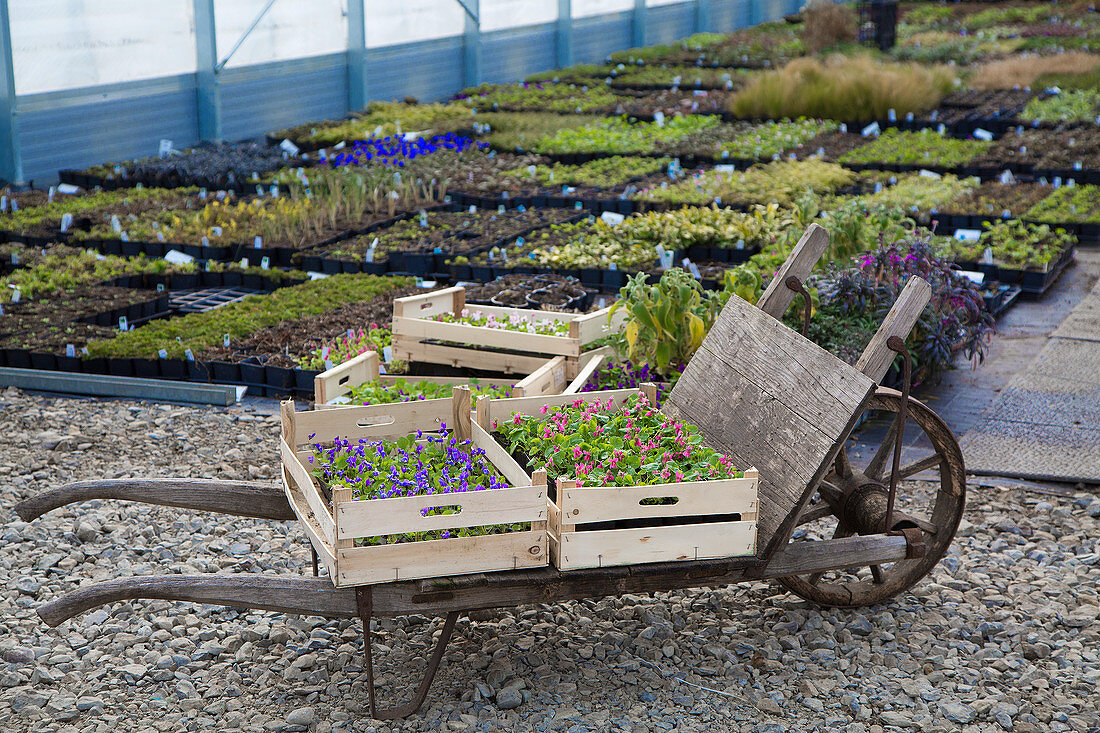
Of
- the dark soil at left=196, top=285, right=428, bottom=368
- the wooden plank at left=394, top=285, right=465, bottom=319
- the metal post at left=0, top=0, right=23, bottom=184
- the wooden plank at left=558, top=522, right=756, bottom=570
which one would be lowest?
the dark soil at left=196, top=285, right=428, bottom=368

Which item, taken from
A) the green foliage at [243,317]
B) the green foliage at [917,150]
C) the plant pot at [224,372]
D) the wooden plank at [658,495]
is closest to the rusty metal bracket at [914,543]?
the wooden plank at [658,495]

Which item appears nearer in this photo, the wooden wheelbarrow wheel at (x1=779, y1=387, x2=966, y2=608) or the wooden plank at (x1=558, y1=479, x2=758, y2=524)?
the wooden plank at (x1=558, y1=479, x2=758, y2=524)

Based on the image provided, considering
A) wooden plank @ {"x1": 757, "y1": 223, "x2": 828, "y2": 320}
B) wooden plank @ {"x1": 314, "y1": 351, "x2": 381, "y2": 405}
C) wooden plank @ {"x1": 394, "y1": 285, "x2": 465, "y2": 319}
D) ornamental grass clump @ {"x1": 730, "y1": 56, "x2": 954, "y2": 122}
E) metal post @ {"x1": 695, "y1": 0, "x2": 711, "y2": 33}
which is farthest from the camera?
metal post @ {"x1": 695, "y1": 0, "x2": 711, "y2": 33}

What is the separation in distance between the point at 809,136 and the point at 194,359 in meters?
8.73

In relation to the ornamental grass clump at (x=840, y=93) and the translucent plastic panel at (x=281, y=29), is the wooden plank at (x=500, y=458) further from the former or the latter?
the ornamental grass clump at (x=840, y=93)

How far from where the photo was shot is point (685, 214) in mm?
8633

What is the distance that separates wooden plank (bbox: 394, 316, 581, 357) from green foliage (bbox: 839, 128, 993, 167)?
748 centimetres

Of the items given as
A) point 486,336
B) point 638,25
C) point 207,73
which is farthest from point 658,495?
point 638,25

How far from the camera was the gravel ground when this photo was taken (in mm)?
3123

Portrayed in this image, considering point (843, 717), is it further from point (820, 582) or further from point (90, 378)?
point (90, 378)

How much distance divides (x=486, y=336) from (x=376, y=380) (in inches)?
24.4

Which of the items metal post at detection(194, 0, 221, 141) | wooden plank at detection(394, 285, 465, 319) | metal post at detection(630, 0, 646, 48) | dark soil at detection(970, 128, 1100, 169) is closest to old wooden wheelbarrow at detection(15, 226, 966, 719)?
wooden plank at detection(394, 285, 465, 319)

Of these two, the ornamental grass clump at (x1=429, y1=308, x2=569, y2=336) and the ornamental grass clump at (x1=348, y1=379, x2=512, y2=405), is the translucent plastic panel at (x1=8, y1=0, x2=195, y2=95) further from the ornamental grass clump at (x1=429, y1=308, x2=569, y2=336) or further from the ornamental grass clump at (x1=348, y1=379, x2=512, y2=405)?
the ornamental grass clump at (x1=348, y1=379, x2=512, y2=405)

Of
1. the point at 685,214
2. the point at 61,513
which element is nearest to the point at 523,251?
the point at 685,214
